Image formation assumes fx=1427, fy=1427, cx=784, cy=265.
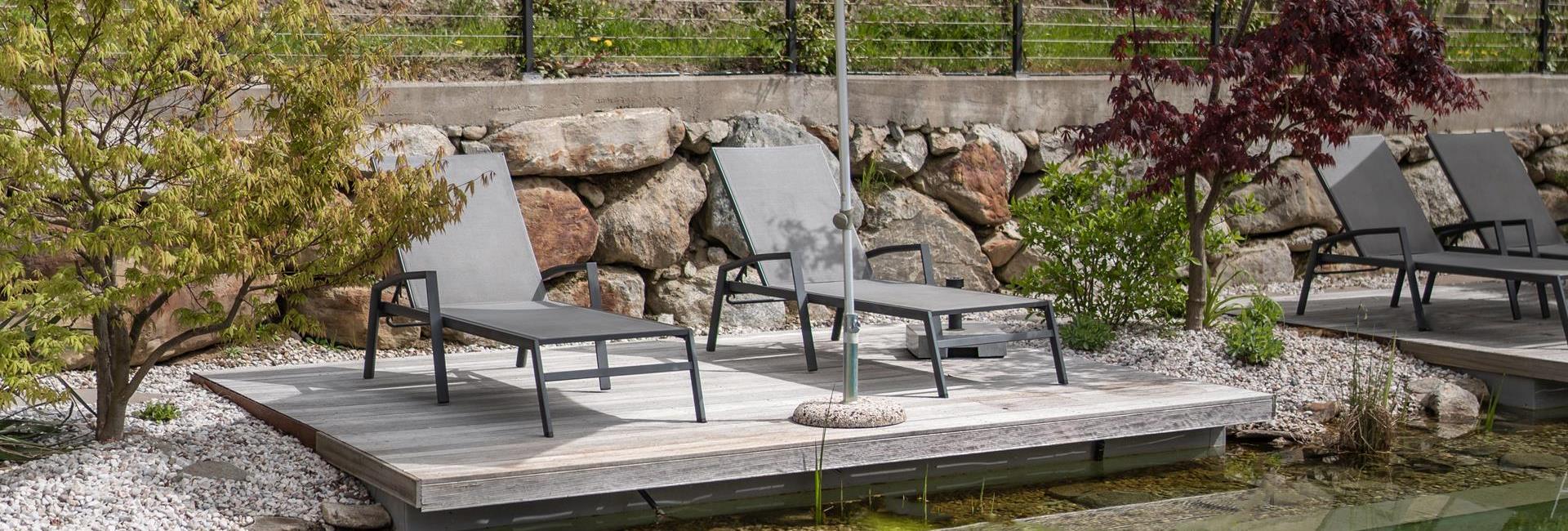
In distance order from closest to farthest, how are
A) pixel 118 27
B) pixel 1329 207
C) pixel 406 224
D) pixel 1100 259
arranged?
1. pixel 118 27
2. pixel 406 224
3. pixel 1100 259
4. pixel 1329 207

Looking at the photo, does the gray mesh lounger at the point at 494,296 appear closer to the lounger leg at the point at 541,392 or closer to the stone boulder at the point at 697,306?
the lounger leg at the point at 541,392

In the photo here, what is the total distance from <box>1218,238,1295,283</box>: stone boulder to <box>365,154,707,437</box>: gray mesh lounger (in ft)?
15.7

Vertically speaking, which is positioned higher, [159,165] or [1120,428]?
[159,165]

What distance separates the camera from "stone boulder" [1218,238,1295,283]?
892cm

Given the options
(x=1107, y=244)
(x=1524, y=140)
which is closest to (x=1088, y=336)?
(x=1107, y=244)

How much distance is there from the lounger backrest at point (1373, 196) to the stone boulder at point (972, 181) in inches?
69.3

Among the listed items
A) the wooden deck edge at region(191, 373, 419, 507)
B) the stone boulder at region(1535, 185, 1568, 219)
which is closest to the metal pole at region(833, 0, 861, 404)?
the wooden deck edge at region(191, 373, 419, 507)

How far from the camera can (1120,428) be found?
196 inches

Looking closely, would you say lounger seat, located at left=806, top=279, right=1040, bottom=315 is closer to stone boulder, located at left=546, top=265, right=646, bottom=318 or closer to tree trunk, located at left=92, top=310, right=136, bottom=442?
stone boulder, located at left=546, top=265, right=646, bottom=318

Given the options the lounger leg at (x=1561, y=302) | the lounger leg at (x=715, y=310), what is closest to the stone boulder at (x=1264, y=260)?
the lounger leg at (x=1561, y=302)

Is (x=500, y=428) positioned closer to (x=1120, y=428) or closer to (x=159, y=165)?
(x=159, y=165)

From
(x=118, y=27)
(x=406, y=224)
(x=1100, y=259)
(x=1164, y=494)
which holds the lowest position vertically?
(x=1164, y=494)

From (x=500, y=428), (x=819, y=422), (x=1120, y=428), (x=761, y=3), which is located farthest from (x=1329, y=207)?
(x=500, y=428)

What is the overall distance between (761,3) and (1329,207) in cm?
400
